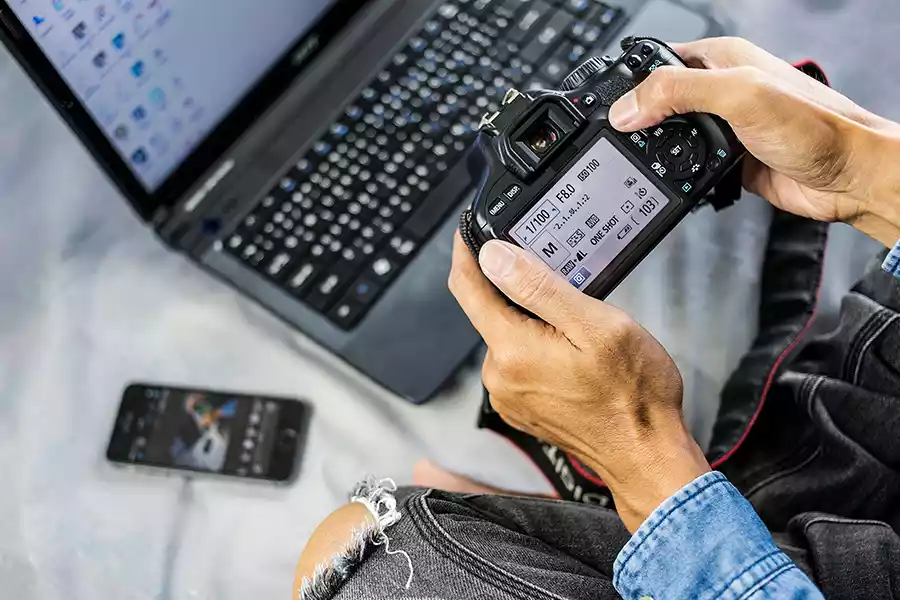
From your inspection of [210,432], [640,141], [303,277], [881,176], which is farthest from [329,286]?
[881,176]

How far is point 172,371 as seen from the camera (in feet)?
1.96

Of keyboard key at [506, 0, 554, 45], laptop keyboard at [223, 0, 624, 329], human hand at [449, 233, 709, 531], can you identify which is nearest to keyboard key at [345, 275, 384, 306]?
laptop keyboard at [223, 0, 624, 329]

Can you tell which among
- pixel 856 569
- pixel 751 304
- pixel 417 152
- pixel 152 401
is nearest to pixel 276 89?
pixel 417 152

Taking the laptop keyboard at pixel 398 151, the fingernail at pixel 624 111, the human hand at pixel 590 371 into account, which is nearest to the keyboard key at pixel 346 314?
the laptop keyboard at pixel 398 151

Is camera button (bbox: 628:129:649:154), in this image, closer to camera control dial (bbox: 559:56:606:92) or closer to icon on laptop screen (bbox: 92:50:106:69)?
camera control dial (bbox: 559:56:606:92)

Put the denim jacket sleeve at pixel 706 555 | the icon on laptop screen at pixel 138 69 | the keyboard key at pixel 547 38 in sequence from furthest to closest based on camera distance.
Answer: the keyboard key at pixel 547 38
the icon on laptop screen at pixel 138 69
the denim jacket sleeve at pixel 706 555

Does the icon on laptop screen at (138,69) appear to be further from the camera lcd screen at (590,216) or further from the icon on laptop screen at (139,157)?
the camera lcd screen at (590,216)

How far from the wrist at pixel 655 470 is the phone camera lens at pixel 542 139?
0.54 feet

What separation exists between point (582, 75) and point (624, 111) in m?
0.04

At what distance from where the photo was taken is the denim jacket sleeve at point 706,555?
0.38m

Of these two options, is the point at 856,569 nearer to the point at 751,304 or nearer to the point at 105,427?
the point at 751,304

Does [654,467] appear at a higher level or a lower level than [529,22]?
lower

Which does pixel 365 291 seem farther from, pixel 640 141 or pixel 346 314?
pixel 640 141

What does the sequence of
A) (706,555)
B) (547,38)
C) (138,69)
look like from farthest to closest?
(547,38)
(138,69)
(706,555)
